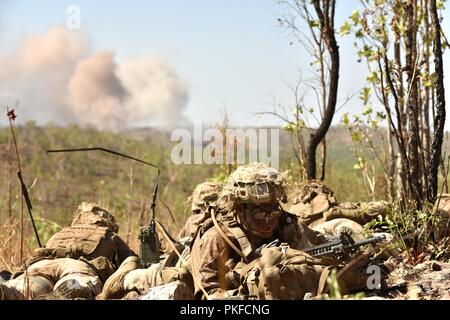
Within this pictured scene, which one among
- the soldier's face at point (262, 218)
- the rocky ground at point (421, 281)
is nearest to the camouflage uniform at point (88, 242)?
the soldier's face at point (262, 218)

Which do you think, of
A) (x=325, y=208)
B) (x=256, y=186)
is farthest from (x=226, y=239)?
(x=325, y=208)

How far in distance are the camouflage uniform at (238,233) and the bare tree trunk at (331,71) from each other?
369cm

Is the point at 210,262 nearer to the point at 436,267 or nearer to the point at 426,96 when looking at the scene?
the point at 436,267

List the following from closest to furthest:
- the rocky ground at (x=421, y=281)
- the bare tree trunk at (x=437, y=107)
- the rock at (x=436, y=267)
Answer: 1. the rocky ground at (x=421, y=281)
2. the rock at (x=436, y=267)
3. the bare tree trunk at (x=437, y=107)

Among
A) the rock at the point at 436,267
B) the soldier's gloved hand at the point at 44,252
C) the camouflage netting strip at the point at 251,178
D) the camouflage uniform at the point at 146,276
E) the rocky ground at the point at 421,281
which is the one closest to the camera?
the rocky ground at the point at 421,281

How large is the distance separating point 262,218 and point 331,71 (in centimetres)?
430

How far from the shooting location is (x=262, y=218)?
223 inches

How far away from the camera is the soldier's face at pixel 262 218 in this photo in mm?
5656

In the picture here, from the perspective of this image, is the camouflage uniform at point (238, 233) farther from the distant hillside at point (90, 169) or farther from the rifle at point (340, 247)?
the distant hillside at point (90, 169)

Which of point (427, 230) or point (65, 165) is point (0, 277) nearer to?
point (427, 230)

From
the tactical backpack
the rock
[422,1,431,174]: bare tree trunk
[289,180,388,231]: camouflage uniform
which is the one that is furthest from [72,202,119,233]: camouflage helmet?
[422,1,431,174]: bare tree trunk

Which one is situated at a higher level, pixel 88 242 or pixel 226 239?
pixel 226 239
